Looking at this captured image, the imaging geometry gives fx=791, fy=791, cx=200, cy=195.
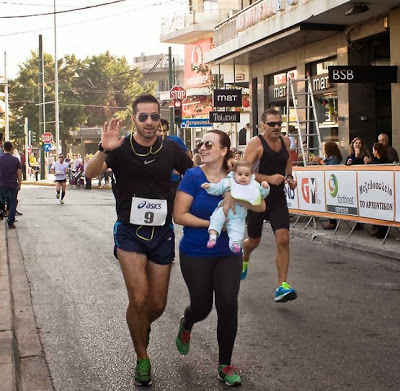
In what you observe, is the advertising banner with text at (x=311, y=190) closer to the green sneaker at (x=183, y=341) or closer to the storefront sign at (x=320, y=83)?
the storefront sign at (x=320, y=83)

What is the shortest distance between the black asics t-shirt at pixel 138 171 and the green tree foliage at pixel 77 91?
65455mm

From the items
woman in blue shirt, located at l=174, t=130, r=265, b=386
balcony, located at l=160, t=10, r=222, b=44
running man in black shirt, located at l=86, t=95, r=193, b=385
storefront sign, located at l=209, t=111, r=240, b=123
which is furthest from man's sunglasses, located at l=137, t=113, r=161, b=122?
balcony, located at l=160, t=10, r=222, b=44

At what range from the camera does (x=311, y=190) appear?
15.2 metres

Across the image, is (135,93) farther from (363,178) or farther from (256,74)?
(363,178)

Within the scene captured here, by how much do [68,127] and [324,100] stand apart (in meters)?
57.0

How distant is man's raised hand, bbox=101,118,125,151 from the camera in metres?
5.30

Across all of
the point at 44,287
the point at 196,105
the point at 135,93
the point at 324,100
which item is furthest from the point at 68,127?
the point at 44,287

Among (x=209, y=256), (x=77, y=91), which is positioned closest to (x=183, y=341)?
(x=209, y=256)

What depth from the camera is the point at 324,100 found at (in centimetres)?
2294

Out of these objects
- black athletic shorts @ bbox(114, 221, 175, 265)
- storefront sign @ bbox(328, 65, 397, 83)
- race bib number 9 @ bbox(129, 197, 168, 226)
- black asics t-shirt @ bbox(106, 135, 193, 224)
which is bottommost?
black athletic shorts @ bbox(114, 221, 175, 265)

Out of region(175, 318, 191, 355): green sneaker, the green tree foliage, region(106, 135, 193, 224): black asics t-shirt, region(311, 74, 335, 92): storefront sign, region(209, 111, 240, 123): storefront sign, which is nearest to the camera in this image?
region(106, 135, 193, 224): black asics t-shirt

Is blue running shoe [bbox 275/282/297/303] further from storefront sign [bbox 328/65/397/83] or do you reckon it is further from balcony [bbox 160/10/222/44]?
balcony [bbox 160/10/222/44]

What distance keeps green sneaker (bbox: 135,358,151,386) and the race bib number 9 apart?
94 centimetres

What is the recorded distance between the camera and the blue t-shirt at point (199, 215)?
5.32 metres
